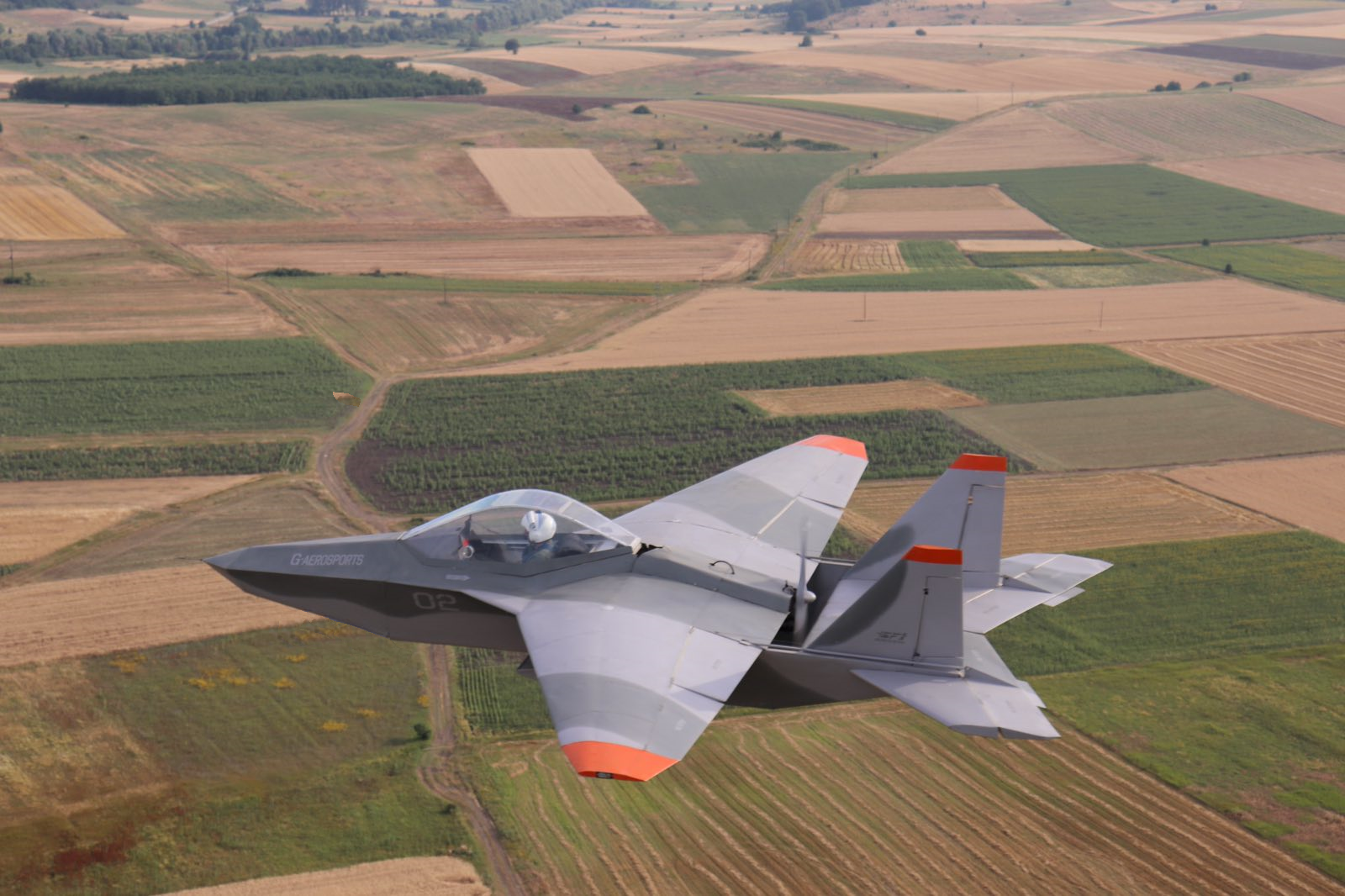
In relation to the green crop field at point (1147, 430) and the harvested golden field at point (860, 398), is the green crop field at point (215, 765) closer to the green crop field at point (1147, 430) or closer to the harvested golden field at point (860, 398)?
the harvested golden field at point (860, 398)

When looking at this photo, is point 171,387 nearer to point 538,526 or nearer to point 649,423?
point 649,423

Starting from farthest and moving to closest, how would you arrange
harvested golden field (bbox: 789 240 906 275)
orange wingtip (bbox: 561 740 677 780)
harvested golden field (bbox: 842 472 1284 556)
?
harvested golden field (bbox: 789 240 906 275), harvested golden field (bbox: 842 472 1284 556), orange wingtip (bbox: 561 740 677 780)

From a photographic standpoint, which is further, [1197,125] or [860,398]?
[1197,125]

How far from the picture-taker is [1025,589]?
27234 millimetres

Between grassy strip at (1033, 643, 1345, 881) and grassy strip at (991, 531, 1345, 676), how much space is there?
0.80 metres

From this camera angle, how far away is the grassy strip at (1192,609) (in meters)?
39.2

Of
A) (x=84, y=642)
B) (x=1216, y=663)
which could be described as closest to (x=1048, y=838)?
(x=1216, y=663)

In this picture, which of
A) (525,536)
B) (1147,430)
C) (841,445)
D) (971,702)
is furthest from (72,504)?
(1147,430)

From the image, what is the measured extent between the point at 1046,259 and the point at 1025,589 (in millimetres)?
73331

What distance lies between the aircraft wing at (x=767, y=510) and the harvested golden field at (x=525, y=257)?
5648 centimetres

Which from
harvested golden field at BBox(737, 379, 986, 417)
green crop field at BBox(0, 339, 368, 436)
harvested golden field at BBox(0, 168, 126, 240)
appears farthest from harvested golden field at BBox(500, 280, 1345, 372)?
harvested golden field at BBox(0, 168, 126, 240)

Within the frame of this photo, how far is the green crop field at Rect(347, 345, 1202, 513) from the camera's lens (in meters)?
53.5

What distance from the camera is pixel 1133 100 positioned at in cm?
15350

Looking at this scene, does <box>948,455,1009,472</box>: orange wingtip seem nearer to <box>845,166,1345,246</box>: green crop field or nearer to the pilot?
the pilot
